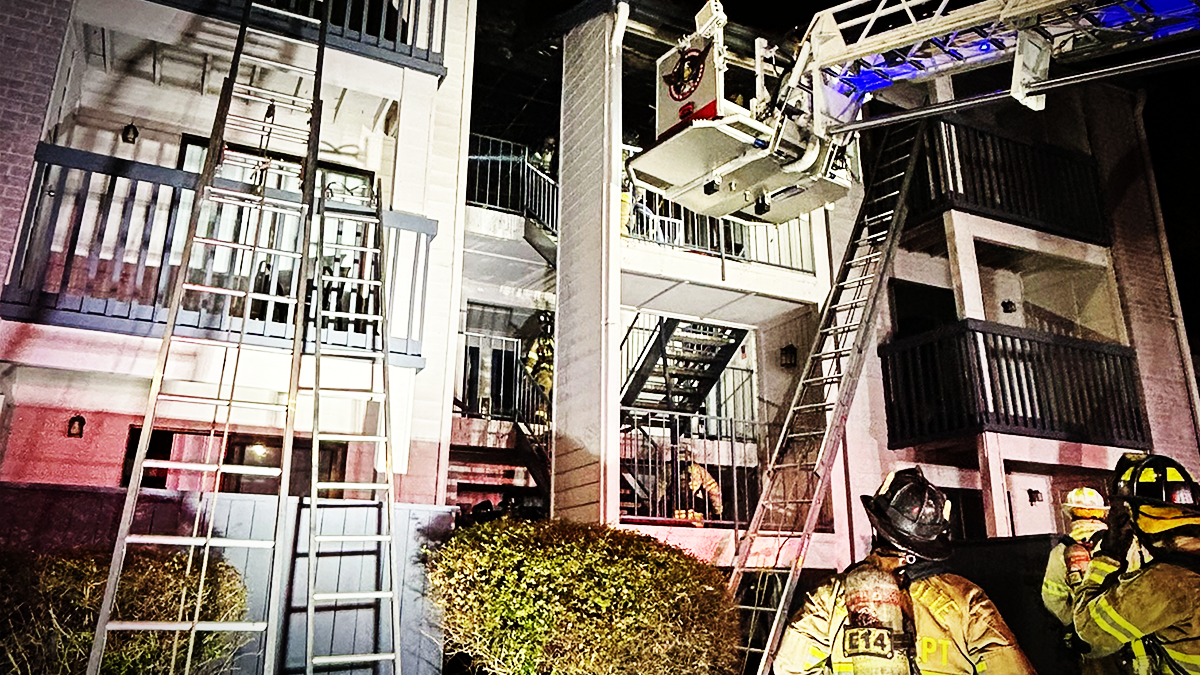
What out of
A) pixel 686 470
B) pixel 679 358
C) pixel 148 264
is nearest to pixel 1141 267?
pixel 679 358

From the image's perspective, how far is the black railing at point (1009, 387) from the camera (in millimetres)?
10953

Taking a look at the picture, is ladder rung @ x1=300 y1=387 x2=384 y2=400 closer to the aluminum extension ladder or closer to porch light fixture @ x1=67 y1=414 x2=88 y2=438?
porch light fixture @ x1=67 y1=414 x2=88 y2=438

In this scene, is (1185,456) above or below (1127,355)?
below

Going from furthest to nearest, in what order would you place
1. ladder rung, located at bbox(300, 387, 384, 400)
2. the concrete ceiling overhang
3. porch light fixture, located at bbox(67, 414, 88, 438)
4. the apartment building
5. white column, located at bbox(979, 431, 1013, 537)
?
1. the concrete ceiling overhang
2. white column, located at bbox(979, 431, 1013, 537)
3. porch light fixture, located at bbox(67, 414, 88, 438)
4. the apartment building
5. ladder rung, located at bbox(300, 387, 384, 400)

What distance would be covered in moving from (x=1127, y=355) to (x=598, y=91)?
919 cm

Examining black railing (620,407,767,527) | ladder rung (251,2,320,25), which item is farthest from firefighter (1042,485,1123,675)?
ladder rung (251,2,320,25)

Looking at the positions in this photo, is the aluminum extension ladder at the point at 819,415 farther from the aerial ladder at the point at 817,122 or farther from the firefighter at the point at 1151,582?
the firefighter at the point at 1151,582

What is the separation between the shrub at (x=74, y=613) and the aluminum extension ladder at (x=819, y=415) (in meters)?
5.52

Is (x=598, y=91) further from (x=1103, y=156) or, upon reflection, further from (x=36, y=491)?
(x=1103, y=156)

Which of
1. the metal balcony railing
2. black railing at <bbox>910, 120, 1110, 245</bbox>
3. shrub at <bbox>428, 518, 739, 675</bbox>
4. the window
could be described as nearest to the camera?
shrub at <bbox>428, 518, 739, 675</bbox>

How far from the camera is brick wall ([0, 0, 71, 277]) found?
23.3 ft

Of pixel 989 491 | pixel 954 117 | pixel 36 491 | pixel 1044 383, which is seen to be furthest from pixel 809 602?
pixel 954 117

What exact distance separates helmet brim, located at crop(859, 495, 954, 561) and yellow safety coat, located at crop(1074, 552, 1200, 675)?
98 cm

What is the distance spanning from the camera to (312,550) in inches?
187
